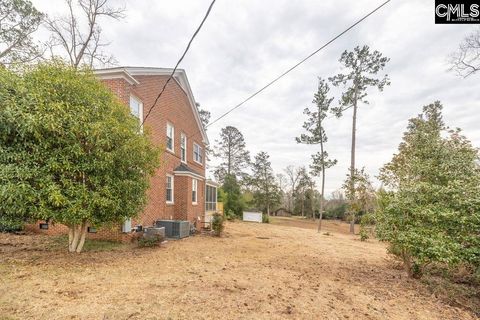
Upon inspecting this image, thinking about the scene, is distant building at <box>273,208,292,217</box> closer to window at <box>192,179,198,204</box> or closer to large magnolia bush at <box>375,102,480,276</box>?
window at <box>192,179,198,204</box>

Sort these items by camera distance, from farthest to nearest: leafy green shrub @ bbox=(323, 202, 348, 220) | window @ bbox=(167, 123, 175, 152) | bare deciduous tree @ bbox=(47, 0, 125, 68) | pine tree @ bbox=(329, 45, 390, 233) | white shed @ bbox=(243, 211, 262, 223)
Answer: leafy green shrub @ bbox=(323, 202, 348, 220) → white shed @ bbox=(243, 211, 262, 223) → pine tree @ bbox=(329, 45, 390, 233) → bare deciduous tree @ bbox=(47, 0, 125, 68) → window @ bbox=(167, 123, 175, 152)

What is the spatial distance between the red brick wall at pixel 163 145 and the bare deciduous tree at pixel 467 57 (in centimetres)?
1291

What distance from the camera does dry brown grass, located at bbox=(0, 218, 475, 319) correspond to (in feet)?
12.4

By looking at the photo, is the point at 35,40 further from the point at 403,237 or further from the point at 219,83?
the point at 403,237

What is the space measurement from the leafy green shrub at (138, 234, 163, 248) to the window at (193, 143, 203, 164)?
9.46 meters

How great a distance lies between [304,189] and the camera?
148 ft

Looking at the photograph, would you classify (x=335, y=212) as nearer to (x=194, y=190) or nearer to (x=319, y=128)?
(x=319, y=128)

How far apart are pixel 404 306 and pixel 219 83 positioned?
41.3 feet

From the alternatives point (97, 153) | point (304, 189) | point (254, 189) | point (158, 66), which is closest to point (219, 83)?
point (158, 66)

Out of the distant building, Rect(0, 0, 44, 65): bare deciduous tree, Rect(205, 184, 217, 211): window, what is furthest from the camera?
the distant building

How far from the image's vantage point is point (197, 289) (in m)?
4.68

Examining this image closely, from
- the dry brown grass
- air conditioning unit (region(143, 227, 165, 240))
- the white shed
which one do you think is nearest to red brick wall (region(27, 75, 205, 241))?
air conditioning unit (region(143, 227, 165, 240))

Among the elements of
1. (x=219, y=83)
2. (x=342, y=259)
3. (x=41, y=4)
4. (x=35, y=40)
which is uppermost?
(x=41, y=4)

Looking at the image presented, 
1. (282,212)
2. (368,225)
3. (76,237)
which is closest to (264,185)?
(282,212)
